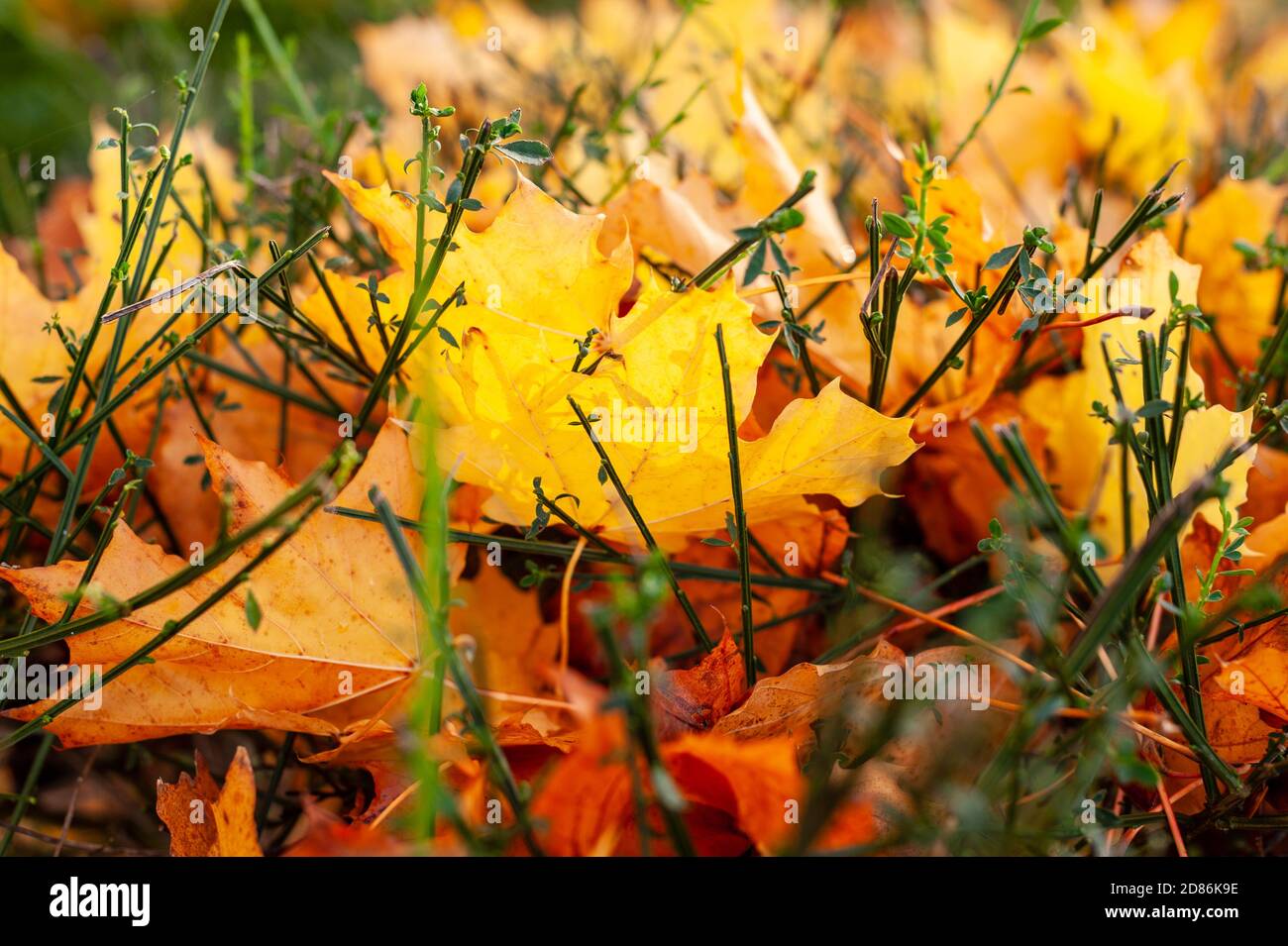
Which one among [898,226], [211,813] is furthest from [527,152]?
[211,813]

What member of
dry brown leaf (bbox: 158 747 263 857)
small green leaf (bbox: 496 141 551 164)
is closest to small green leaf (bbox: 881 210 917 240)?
small green leaf (bbox: 496 141 551 164)

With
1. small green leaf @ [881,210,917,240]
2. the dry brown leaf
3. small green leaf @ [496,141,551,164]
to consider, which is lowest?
the dry brown leaf

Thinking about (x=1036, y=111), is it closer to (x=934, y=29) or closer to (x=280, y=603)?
(x=934, y=29)

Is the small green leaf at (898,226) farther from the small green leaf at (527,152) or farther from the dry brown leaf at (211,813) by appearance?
the dry brown leaf at (211,813)

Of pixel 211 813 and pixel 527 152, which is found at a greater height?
pixel 527 152

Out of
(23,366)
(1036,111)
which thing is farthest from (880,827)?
(1036,111)

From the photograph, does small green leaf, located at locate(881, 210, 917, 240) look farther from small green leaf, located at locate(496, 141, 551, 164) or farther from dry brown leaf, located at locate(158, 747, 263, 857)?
dry brown leaf, located at locate(158, 747, 263, 857)

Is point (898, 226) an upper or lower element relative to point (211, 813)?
upper

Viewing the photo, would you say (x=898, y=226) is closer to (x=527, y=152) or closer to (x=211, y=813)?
(x=527, y=152)

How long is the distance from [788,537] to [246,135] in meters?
0.38

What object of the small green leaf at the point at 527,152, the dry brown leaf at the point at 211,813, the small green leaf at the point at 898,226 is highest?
the small green leaf at the point at 527,152

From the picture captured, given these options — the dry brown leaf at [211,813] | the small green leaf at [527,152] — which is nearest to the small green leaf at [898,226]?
the small green leaf at [527,152]

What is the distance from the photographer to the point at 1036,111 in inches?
34.6

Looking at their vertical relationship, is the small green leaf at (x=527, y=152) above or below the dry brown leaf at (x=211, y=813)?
above
